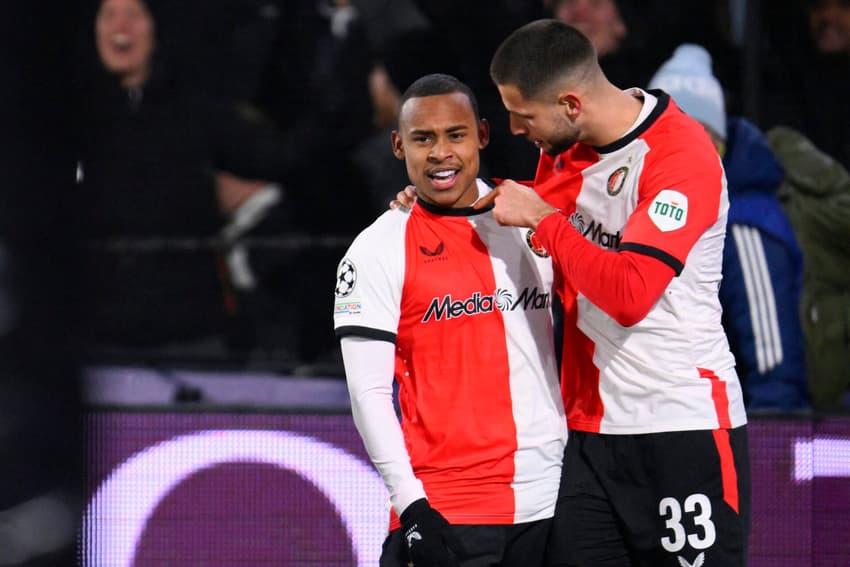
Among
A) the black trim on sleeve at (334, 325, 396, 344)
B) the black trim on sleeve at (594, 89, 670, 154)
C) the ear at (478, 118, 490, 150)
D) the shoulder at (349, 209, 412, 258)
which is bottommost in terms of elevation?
the black trim on sleeve at (334, 325, 396, 344)

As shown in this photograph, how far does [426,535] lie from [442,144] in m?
0.91

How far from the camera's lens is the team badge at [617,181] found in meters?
3.00

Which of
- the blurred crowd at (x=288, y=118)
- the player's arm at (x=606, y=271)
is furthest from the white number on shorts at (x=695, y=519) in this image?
the blurred crowd at (x=288, y=118)

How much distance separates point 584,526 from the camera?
3020 mm

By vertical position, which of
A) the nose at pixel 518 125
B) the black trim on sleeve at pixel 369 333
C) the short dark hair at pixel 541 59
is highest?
the short dark hair at pixel 541 59

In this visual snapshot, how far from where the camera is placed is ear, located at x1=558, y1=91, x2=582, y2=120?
2.97 metres

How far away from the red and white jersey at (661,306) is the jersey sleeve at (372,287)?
0.38 meters

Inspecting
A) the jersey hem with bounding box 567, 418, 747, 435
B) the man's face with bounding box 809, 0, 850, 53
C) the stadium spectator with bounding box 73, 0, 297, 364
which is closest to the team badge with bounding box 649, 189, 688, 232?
the jersey hem with bounding box 567, 418, 747, 435

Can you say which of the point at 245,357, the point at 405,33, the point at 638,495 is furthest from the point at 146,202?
the point at 638,495

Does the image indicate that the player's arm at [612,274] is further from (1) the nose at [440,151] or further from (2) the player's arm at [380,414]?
Answer: (2) the player's arm at [380,414]

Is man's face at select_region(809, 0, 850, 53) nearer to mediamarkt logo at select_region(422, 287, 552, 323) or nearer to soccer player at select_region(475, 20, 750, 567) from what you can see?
soccer player at select_region(475, 20, 750, 567)

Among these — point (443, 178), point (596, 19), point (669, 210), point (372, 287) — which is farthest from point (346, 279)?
point (596, 19)

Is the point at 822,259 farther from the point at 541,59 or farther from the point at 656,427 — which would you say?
the point at 541,59

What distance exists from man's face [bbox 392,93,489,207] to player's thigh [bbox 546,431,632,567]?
2.25 feet
